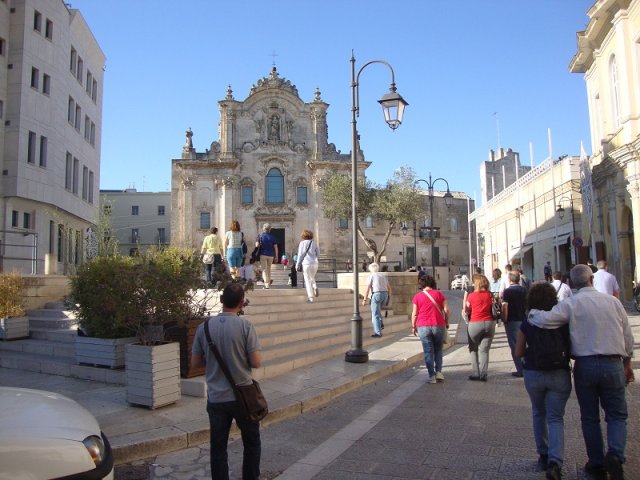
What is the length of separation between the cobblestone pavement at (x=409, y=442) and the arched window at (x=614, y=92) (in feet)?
69.9

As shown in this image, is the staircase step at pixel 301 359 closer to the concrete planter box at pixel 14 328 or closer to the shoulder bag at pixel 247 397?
the shoulder bag at pixel 247 397

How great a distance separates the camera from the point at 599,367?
4094mm

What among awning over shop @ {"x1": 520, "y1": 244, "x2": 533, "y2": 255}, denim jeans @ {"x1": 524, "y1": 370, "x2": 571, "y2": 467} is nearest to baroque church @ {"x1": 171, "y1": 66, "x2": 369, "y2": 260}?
awning over shop @ {"x1": 520, "y1": 244, "x2": 533, "y2": 255}

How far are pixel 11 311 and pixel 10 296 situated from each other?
304 millimetres

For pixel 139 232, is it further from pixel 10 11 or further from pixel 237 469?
pixel 237 469

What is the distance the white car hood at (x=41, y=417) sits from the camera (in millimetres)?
3270

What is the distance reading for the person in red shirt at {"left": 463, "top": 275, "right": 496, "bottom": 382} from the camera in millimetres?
8539

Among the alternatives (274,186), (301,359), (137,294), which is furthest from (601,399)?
(274,186)

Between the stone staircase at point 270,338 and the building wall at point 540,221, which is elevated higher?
the building wall at point 540,221

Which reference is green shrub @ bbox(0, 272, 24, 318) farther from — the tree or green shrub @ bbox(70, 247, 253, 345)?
the tree

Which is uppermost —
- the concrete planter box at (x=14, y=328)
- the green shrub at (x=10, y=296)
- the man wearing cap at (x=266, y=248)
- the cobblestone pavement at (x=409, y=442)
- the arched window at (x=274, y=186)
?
the arched window at (x=274, y=186)

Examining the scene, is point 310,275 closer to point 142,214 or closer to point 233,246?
point 233,246

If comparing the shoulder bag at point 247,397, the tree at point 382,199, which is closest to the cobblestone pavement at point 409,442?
the shoulder bag at point 247,397

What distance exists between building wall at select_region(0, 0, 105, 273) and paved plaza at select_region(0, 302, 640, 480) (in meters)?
16.1
